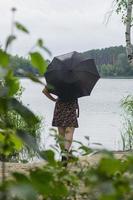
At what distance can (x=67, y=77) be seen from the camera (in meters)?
7.18

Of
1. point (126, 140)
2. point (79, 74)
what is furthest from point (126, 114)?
point (79, 74)

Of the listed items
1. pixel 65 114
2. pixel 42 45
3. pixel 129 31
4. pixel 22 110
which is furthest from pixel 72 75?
pixel 42 45

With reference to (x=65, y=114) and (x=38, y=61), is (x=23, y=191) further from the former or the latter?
(x=65, y=114)

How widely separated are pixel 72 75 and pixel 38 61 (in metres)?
5.76

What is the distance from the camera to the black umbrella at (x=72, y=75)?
7026mm

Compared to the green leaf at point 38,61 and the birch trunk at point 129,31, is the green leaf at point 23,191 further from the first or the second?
the birch trunk at point 129,31

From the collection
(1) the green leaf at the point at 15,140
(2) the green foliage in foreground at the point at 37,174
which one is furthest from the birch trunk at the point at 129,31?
(1) the green leaf at the point at 15,140

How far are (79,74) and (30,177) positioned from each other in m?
6.07

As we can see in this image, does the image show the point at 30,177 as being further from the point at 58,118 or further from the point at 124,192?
the point at 58,118

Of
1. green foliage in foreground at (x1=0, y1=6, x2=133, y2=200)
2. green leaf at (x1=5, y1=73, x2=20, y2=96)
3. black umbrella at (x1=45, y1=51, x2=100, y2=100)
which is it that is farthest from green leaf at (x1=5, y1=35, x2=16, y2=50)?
black umbrella at (x1=45, y1=51, x2=100, y2=100)

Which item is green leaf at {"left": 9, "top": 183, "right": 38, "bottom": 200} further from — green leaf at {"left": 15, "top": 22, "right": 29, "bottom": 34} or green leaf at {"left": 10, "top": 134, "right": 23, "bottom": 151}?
green leaf at {"left": 15, "top": 22, "right": 29, "bottom": 34}

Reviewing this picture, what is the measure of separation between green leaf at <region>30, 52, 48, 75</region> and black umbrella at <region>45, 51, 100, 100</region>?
214 inches

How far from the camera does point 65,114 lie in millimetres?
6992

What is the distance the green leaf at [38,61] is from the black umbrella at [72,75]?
544cm
